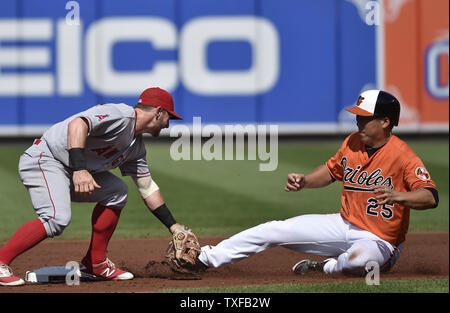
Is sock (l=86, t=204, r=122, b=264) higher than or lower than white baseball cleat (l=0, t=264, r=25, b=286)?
higher

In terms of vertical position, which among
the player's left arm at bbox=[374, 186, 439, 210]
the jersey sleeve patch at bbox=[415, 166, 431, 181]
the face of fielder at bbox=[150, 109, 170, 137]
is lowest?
the player's left arm at bbox=[374, 186, 439, 210]

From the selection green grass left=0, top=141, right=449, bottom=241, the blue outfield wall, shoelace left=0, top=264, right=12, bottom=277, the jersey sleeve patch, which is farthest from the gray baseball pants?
the blue outfield wall

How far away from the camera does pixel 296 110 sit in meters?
16.3

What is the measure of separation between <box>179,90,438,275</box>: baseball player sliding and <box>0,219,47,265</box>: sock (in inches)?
48.7

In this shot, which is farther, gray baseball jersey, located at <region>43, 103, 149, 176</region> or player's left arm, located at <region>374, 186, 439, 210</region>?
gray baseball jersey, located at <region>43, 103, 149, 176</region>

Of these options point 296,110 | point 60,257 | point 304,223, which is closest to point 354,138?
point 304,223

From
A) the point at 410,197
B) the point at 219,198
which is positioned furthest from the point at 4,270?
the point at 219,198

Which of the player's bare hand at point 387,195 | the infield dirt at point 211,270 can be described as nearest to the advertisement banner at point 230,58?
the infield dirt at point 211,270

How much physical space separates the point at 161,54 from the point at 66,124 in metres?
10.7

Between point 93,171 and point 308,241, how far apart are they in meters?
1.65

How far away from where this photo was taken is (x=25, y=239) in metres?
5.25

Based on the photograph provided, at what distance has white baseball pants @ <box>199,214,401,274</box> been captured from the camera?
558 centimetres

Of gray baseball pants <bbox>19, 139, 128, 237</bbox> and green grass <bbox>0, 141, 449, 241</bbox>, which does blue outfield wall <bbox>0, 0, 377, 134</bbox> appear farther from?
gray baseball pants <bbox>19, 139, 128, 237</bbox>

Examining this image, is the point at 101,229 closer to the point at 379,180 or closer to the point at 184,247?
the point at 184,247
